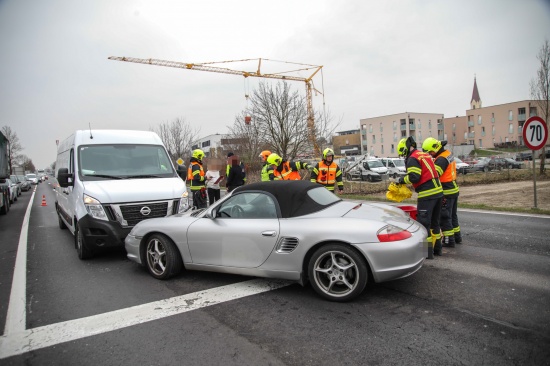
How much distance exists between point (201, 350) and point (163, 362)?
32 centimetres

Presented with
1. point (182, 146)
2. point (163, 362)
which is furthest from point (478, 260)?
point (182, 146)

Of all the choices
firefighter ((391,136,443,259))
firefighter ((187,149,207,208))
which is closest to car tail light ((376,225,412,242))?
firefighter ((391,136,443,259))

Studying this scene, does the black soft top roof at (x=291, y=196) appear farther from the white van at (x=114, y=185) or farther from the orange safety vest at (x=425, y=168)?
the white van at (x=114, y=185)

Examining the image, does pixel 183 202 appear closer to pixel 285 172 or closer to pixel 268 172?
pixel 268 172

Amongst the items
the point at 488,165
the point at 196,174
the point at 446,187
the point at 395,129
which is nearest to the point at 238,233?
the point at 446,187

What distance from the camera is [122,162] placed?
705 cm

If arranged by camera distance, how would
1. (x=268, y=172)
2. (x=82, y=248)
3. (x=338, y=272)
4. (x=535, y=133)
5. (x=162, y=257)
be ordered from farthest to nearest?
1. (x=535, y=133)
2. (x=268, y=172)
3. (x=82, y=248)
4. (x=162, y=257)
5. (x=338, y=272)

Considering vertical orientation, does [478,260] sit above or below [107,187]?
below

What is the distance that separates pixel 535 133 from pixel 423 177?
6098mm

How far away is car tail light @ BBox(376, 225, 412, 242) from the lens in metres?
3.83

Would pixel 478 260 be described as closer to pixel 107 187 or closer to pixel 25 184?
pixel 107 187

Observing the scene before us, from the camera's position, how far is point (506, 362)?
8.87 feet

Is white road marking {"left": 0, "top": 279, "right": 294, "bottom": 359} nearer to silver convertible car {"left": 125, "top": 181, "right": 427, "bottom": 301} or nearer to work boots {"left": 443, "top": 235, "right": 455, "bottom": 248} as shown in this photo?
silver convertible car {"left": 125, "top": 181, "right": 427, "bottom": 301}

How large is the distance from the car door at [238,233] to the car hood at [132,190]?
1.82 meters
